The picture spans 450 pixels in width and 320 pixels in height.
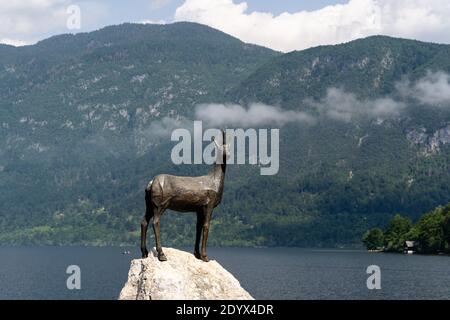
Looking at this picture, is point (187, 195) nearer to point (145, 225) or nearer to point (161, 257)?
point (145, 225)

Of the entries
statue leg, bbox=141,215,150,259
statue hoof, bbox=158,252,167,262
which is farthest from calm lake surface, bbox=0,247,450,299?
statue hoof, bbox=158,252,167,262

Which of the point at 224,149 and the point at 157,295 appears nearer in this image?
the point at 157,295

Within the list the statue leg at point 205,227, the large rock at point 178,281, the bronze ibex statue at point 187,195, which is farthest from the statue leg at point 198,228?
the large rock at point 178,281

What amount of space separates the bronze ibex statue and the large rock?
1.55 ft

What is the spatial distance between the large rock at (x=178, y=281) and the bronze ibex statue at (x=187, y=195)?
0.47m

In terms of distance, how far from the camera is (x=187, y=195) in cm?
3023

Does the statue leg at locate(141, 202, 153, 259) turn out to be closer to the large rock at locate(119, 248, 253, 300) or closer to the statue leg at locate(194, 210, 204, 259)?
the large rock at locate(119, 248, 253, 300)

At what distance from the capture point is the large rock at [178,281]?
A: 94.3ft

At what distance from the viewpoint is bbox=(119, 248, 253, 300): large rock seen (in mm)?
28750

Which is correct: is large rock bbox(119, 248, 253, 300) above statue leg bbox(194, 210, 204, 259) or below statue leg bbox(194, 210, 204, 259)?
below
